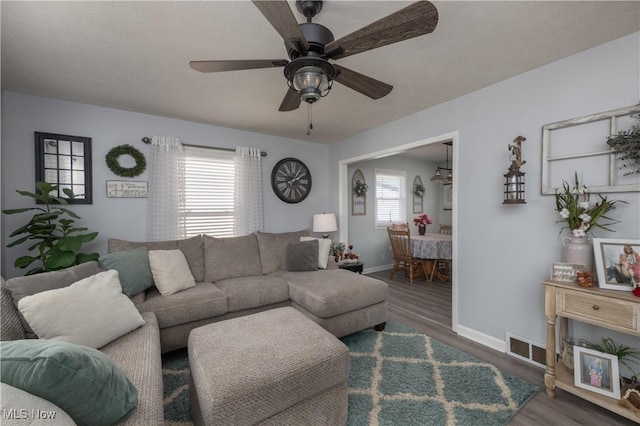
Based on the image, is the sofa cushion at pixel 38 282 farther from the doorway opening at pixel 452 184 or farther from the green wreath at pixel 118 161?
the doorway opening at pixel 452 184

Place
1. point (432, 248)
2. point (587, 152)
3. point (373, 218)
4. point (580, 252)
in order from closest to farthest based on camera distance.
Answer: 1. point (580, 252)
2. point (587, 152)
3. point (432, 248)
4. point (373, 218)

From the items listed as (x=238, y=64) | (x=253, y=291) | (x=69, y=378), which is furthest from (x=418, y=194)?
(x=69, y=378)

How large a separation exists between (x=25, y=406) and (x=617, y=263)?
287cm

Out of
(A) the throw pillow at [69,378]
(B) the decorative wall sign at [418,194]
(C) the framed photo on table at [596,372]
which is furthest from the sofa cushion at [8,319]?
(B) the decorative wall sign at [418,194]

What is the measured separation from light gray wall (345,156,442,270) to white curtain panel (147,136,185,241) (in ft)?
9.72

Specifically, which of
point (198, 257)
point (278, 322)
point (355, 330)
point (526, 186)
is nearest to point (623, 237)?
point (526, 186)

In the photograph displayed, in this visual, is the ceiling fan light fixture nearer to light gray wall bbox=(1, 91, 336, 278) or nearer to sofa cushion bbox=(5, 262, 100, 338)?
sofa cushion bbox=(5, 262, 100, 338)

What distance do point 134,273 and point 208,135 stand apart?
2.06 meters

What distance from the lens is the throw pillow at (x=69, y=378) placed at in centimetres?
79

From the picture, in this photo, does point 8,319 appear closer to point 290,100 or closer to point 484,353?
point 290,100

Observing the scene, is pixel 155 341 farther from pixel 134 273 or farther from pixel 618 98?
pixel 618 98

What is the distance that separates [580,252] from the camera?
188 cm

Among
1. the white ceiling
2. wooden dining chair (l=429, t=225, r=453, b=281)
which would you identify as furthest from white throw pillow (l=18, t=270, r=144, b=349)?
wooden dining chair (l=429, t=225, r=453, b=281)

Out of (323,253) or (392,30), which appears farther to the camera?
(323,253)
